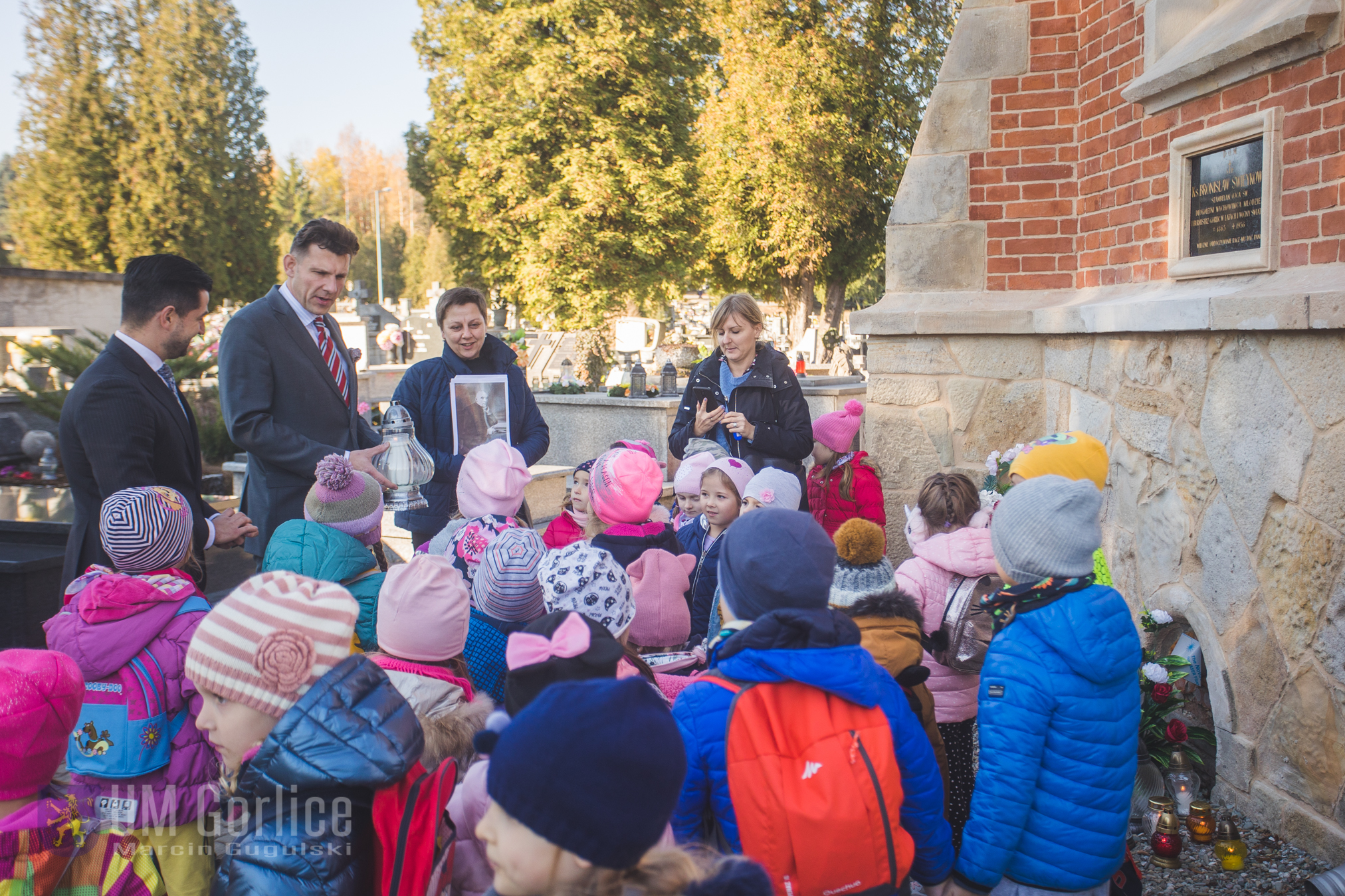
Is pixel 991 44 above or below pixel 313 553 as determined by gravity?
above

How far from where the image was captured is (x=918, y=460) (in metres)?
5.13

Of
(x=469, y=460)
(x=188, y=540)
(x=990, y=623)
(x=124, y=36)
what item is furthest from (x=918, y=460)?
(x=124, y=36)

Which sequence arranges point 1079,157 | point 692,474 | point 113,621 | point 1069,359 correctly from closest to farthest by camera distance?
point 113,621 → point 692,474 → point 1069,359 → point 1079,157

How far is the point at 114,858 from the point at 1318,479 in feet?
11.1

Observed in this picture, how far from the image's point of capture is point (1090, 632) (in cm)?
217

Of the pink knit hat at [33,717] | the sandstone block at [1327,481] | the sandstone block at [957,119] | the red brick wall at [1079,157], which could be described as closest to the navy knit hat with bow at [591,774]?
the pink knit hat at [33,717]

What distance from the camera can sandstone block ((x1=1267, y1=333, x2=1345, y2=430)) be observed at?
9.20 feet

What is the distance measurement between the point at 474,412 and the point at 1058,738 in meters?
2.99

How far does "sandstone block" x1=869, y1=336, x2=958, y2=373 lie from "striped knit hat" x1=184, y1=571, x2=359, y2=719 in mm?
3773

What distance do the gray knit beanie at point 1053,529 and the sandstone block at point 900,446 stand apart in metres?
2.81

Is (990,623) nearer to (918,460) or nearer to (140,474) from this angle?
(918,460)

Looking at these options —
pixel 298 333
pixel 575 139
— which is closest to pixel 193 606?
pixel 298 333

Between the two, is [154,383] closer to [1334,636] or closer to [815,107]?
[1334,636]

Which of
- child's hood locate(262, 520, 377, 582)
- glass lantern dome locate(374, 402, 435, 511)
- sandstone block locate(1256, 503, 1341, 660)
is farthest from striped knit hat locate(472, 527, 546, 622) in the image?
sandstone block locate(1256, 503, 1341, 660)
